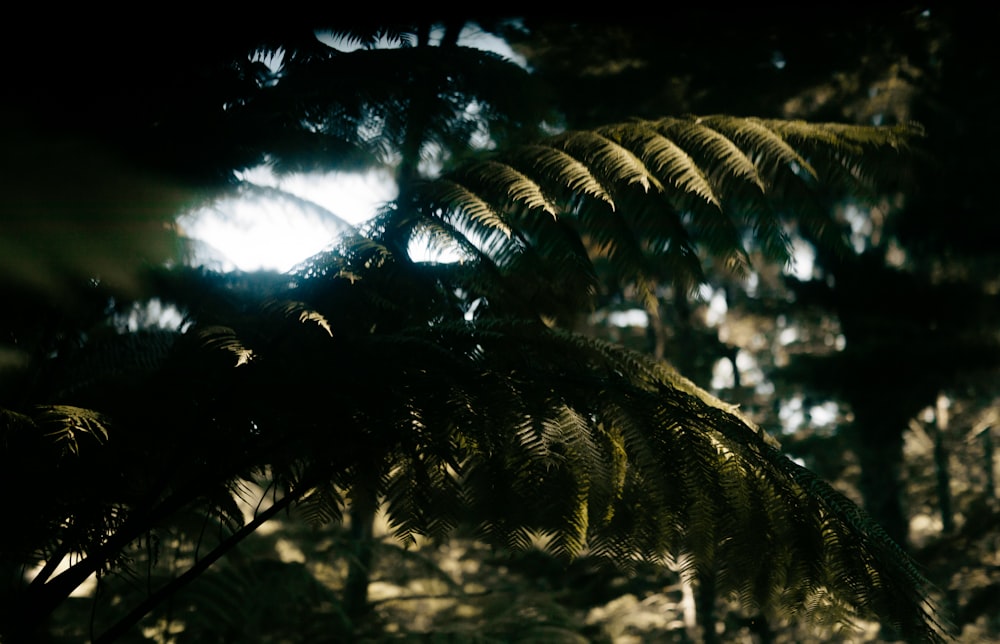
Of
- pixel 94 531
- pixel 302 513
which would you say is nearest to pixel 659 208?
pixel 302 513

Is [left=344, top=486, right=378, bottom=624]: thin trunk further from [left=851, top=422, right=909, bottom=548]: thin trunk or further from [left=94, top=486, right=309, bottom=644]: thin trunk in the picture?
[left=851, top=422, right=909, bottom=548]: thin trunk

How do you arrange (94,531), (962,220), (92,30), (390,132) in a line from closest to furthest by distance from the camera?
(92,30) → (94,531) → (390,132) → (962,220)

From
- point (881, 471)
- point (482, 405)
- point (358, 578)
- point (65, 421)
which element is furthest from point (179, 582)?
point (881, 471)

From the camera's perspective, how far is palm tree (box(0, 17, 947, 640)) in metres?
1.66

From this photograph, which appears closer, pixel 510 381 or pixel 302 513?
pixel 510 381

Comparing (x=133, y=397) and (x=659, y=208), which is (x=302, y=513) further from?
(x=659, y=208)

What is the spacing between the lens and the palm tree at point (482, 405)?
1658 mm

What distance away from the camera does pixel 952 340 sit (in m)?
7.44

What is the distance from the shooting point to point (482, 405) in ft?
5.52

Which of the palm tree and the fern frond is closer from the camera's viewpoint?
the fern frond

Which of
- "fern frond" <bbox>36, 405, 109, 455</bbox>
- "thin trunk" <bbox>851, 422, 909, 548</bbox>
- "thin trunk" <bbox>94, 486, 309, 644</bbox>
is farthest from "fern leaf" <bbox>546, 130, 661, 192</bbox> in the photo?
"thin trunk" <bbox>851, 422, 909, 548</bbox>

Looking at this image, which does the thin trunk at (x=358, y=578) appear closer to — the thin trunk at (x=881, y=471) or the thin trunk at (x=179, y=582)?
the thin trunk at (x=179, y=582)

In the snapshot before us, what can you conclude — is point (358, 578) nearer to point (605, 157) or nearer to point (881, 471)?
point (605, 157)

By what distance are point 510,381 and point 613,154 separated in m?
0.65
